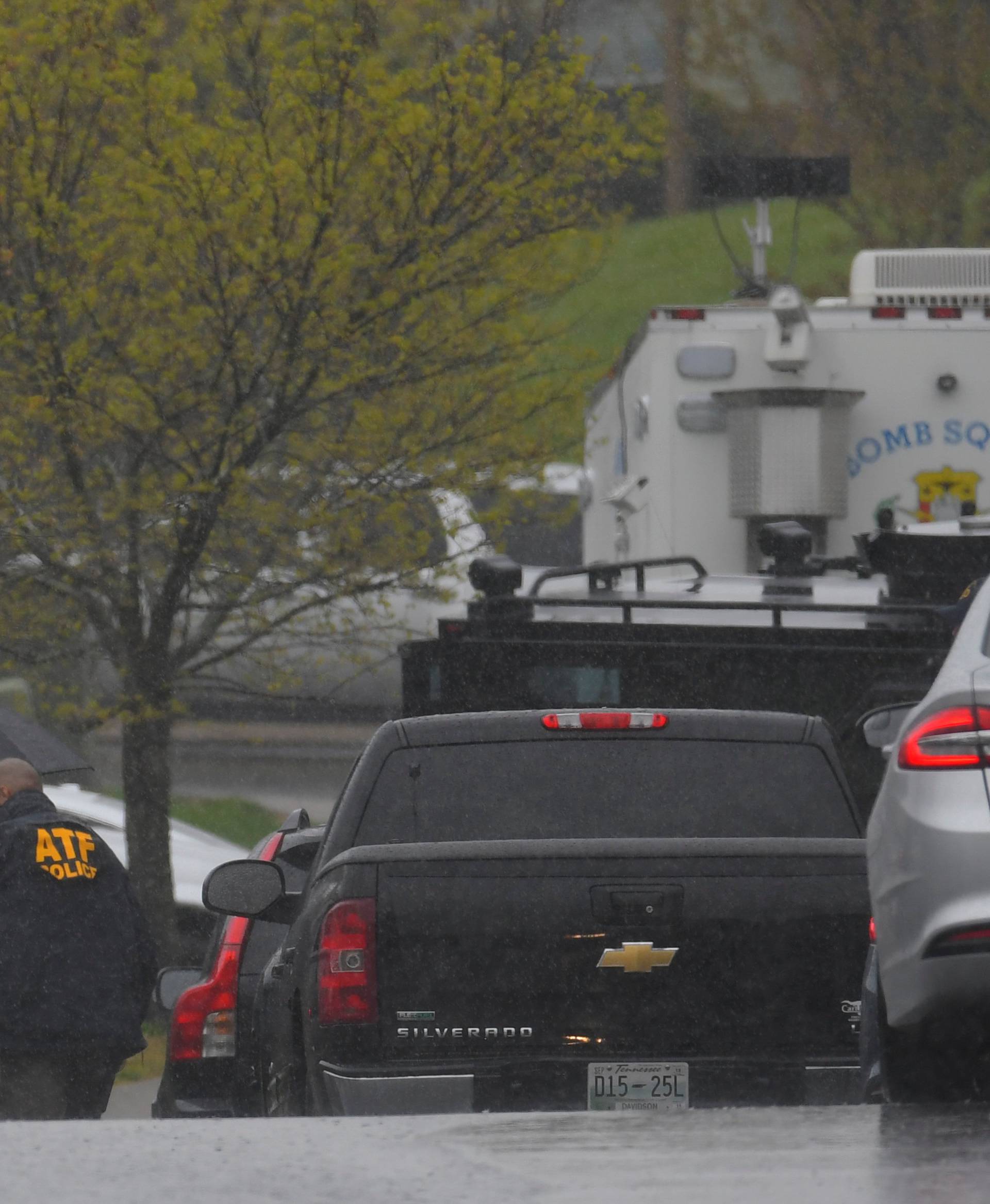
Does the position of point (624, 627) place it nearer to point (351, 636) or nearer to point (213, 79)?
point (351, 636)

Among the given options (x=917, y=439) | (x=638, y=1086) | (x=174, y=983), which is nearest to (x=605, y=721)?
(x=638, y=1086)

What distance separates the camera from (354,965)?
5324 millimetres

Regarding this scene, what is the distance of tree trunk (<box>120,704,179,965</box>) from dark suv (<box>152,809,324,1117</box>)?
154 inches

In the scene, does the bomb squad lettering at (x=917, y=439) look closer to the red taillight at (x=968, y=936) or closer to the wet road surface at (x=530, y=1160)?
the wet road surface at (x=530, y=1160)

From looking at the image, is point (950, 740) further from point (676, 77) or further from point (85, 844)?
point (676, 77)

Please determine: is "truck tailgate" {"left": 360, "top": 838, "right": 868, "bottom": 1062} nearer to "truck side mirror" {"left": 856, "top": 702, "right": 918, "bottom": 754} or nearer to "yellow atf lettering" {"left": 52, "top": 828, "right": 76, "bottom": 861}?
"truck side mirror" {"left": 856, "top": 702, "right": 918, "bottom": 754}

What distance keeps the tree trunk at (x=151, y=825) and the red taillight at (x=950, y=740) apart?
7806 millimetres

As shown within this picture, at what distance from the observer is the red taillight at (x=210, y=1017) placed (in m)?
7.79

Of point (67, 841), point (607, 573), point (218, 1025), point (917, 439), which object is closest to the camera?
point (67, 841)

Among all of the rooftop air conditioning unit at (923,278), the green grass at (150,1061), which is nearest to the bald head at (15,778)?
the green grass at (150,1061)

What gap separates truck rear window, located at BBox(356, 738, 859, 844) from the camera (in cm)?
593

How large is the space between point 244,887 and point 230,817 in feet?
39.4

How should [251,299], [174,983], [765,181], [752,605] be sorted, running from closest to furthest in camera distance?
1. [174,983]
2. [752,605]
3. [251,299]
4. [765,181]

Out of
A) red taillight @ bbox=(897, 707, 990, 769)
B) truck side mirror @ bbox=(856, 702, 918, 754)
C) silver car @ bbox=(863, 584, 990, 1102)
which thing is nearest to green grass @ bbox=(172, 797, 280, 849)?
truck side mirror @ bbox=(856, 702, 918, 754)
